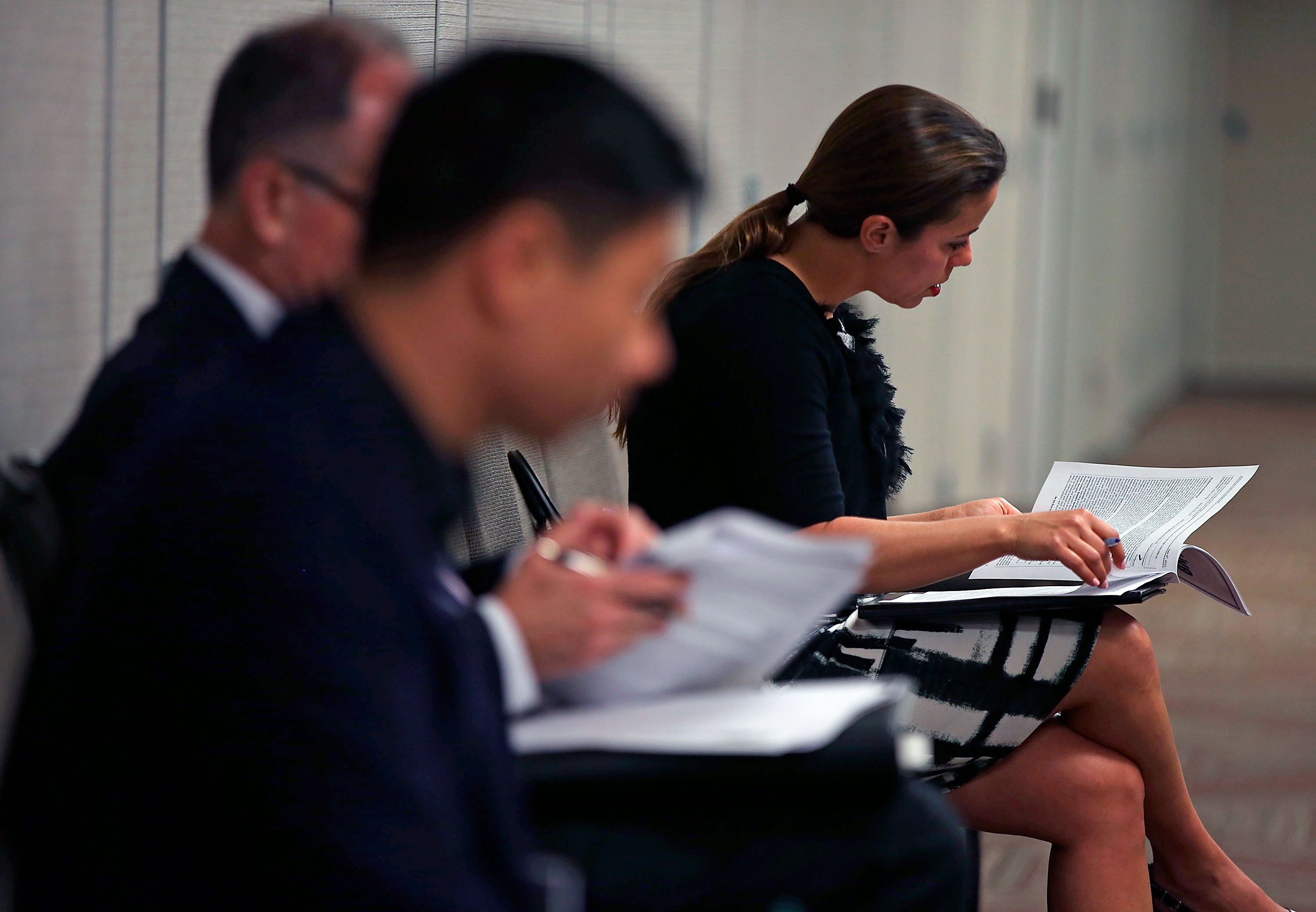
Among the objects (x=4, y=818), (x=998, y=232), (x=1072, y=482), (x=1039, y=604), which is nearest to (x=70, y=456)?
(x=4, y=818)

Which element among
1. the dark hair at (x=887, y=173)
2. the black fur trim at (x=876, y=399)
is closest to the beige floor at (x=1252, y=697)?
the black fur trim at (x=876, y=399)

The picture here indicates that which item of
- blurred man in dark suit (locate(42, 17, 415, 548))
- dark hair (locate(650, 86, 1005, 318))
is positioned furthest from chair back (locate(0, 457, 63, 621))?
dark hair (locate(650, 86, 1005, 318))

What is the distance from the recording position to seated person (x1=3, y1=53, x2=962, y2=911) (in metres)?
0.83

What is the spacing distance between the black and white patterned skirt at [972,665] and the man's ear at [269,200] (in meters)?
0.89

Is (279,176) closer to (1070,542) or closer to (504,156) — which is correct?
(504,156)

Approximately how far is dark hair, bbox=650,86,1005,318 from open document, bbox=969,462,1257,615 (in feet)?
1.47

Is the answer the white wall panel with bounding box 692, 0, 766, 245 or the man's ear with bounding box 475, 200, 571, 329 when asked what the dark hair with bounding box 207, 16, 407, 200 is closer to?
the man's ear with bounding box 475, 200, 571, 329

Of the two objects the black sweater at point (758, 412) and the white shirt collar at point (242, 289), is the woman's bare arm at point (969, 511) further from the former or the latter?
the white shirt collar at point (242, 289)

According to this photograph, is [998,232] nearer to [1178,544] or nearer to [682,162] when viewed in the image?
[1178,544]

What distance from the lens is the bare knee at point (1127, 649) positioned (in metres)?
1.92

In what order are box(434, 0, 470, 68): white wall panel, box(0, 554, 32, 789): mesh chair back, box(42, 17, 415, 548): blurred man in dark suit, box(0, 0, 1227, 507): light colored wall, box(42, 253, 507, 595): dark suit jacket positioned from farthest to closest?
box(434, 0, 470, 68): white wall panel < box(0, 0, 1227, 507): light colored wall < box(0, 554, 32, 789): mesh chair back < box(42, 17, 415, 548): blurred man in dark suit < box(42, 253, 507, 595): dark suit jacket

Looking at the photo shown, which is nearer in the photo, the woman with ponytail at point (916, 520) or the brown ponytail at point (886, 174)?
the woman with ponytail at point (916, 520)

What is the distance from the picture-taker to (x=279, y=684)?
83 centimetres

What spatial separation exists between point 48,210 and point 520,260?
3.12ft
